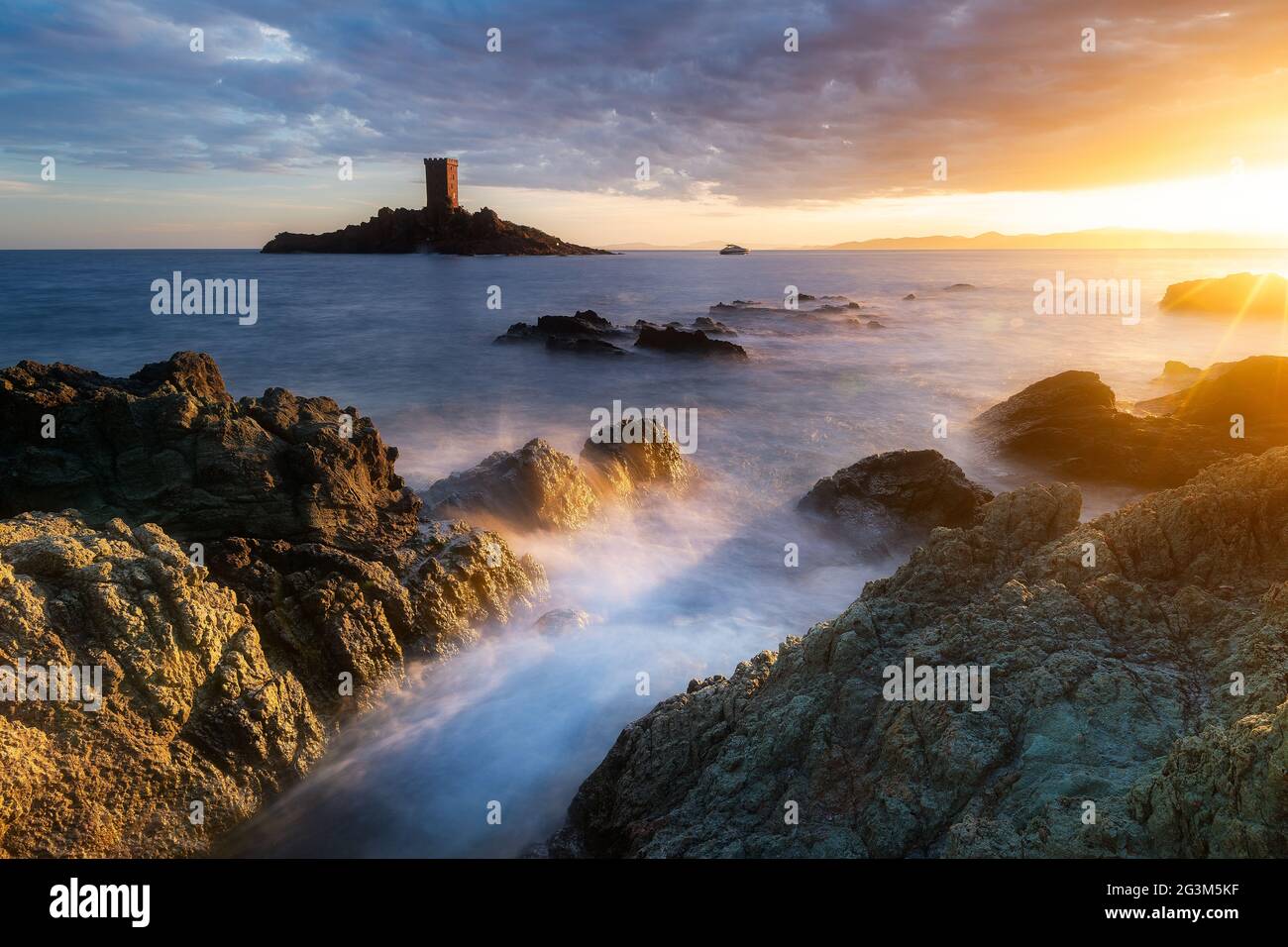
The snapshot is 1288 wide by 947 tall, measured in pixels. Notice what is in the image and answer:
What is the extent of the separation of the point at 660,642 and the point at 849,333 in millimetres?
41675

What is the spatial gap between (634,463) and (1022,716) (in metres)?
12.3

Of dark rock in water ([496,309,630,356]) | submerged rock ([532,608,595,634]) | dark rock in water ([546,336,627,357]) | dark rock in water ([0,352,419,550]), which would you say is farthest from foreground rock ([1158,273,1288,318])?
dark rock in water ([0,352,419,550])

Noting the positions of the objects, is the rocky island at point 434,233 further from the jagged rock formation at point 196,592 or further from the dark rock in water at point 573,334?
the jagged rock formation at point 196,592

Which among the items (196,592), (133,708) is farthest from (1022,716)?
(196,592)

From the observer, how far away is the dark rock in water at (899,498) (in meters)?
14.3

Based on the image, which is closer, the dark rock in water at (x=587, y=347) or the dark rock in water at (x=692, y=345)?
the dark rock in water at (x=587, y=347)

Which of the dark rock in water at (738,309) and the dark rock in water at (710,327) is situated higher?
the dark rock in water at (738,309)

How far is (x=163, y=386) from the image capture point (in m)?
11.0

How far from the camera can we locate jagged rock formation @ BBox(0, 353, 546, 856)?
19.8ft

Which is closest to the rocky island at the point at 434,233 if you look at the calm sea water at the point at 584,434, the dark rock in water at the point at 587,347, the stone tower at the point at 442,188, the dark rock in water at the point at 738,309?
the stone tower at the point at 442,188

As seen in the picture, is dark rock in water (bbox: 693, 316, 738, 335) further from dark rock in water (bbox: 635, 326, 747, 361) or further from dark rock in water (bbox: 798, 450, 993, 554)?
dark rock in water (bbox: 798, 450, 993, 554)

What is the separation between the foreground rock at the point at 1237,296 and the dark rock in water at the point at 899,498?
170 feet
